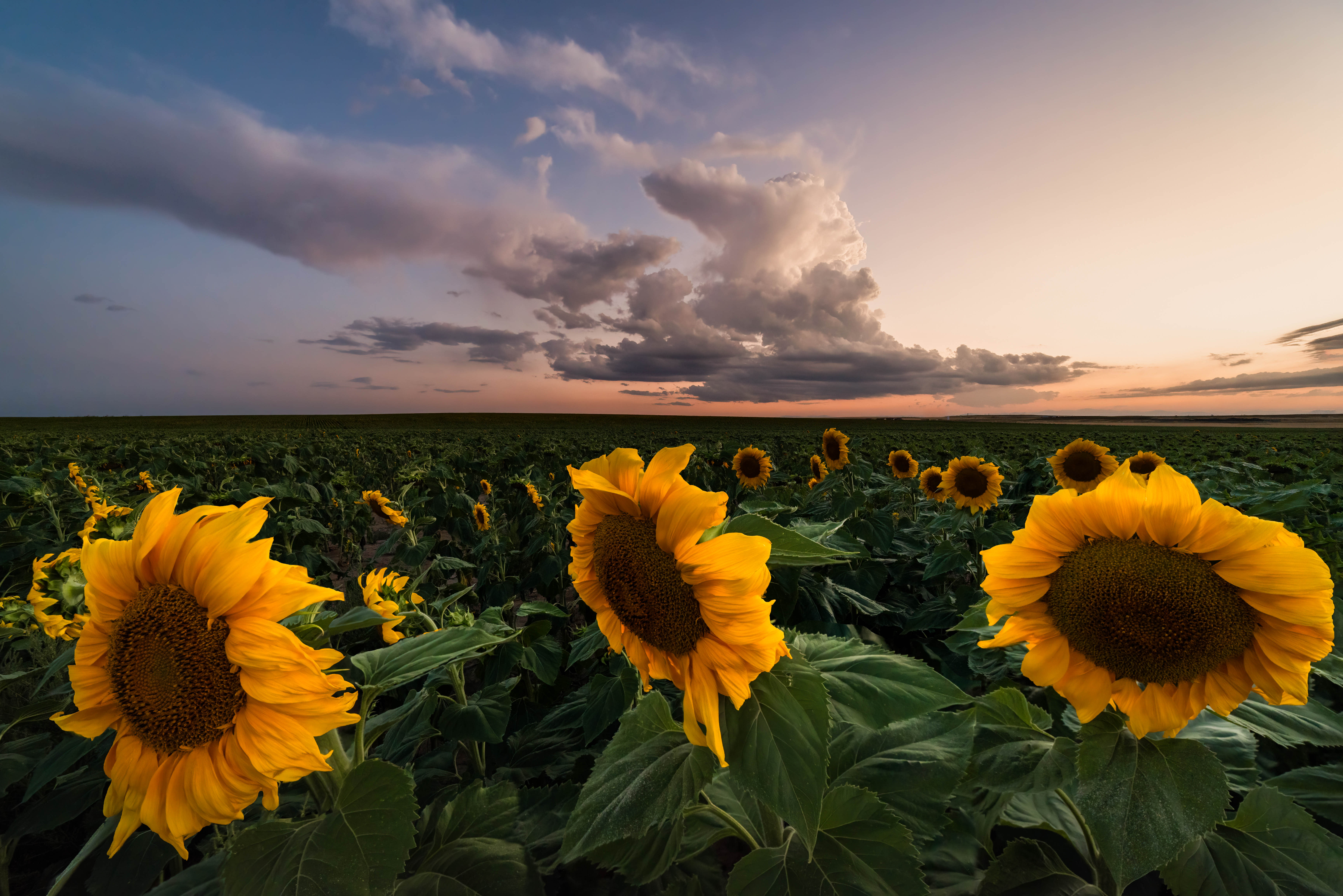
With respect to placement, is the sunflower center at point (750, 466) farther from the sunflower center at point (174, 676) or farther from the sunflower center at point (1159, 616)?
the sunflower center at point (174, 676)

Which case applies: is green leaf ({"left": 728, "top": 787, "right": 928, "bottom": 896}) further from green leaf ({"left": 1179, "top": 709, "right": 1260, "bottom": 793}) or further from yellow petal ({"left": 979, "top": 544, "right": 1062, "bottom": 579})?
green leaf ({"left": 1179, "top": 709, "right": 1260, "bottom": 793})

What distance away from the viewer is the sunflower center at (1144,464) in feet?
17.1

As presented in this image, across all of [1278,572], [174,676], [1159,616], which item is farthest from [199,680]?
[1278,572]

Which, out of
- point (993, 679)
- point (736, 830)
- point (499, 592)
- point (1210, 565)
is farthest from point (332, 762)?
point (499, 592)

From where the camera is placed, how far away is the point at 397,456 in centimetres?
2039

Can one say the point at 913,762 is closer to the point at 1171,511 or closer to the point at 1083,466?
the point at 1171,511

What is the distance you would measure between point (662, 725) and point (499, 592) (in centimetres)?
422

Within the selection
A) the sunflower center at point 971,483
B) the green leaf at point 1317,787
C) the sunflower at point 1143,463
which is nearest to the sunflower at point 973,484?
the sunflower center at point 971,483

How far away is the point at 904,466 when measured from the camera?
810 cm

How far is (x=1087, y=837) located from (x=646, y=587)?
4.48ft

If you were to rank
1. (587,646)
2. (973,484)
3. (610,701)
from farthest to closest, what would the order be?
(973,484) → (610,701) → (587,646)

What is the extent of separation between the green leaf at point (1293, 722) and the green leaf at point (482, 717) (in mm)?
2158

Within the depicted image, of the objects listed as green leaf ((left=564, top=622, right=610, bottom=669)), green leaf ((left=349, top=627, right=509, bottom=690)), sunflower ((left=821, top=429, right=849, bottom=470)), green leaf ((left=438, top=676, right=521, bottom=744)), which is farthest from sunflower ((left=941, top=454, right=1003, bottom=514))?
green leaf ((left=349, top=627, right=509, bottom=690))

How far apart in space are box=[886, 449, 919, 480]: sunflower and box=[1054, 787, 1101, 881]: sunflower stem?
6.80 meters
